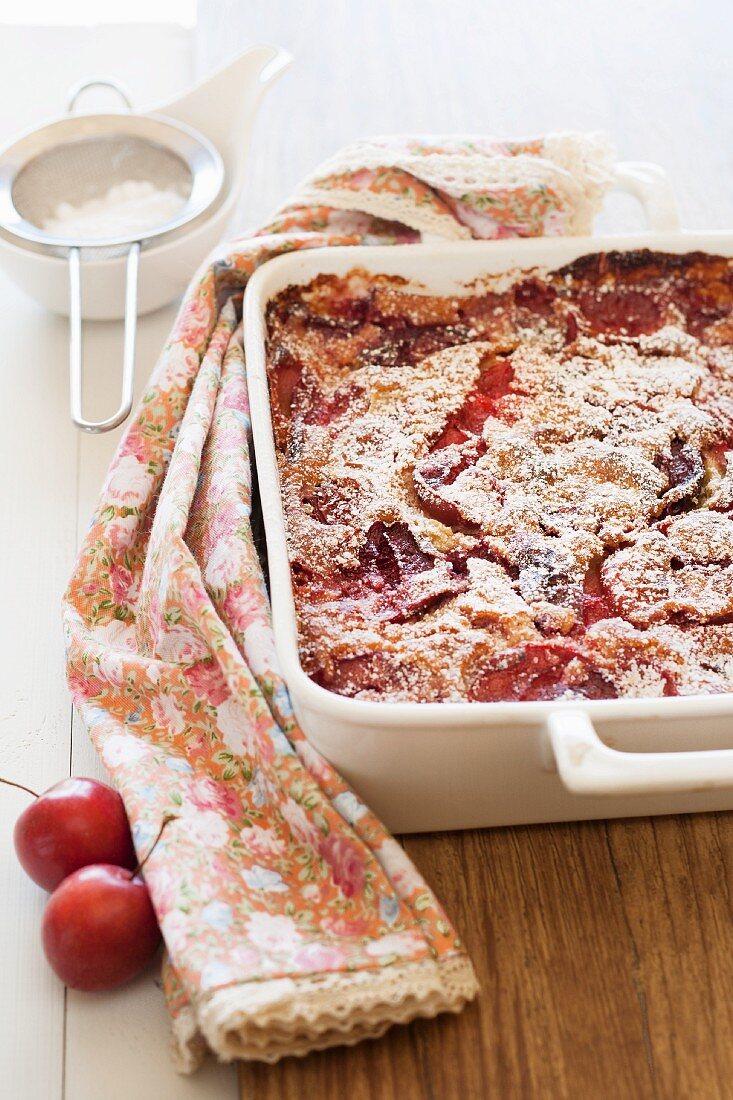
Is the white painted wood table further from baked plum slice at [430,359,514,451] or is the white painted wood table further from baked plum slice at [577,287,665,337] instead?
baked plum slice at [577,287,665,337]

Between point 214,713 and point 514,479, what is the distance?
1.43 feet

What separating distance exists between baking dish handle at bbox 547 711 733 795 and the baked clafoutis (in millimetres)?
133

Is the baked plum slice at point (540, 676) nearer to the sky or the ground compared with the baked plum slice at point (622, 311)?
nearer to the ground

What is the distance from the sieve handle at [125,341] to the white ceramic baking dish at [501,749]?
0.65ft

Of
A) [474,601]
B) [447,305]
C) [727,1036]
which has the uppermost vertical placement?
[447,305]

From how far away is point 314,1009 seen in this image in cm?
100

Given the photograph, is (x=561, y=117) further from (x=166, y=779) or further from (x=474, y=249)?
(x=166, y=779)

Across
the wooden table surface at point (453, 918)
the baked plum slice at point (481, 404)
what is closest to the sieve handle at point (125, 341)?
the wooden table surface at point (453, 918)

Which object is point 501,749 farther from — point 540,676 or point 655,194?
point 655,194

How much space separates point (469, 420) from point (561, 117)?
99cm

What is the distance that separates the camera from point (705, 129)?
2158mm

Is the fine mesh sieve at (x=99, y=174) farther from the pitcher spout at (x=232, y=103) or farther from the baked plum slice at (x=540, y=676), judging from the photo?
the baked plum slice at (x=540, y=676)

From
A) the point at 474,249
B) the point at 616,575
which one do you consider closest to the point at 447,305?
the point at 474,249

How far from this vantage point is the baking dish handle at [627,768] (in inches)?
39.5
